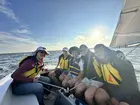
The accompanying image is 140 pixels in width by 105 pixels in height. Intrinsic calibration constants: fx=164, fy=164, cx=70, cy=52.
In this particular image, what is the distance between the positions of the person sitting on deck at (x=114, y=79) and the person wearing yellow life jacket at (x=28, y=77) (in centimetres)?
83

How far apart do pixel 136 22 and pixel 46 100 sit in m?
1.98

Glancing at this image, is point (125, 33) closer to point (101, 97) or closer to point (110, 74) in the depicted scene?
point (110, 74)

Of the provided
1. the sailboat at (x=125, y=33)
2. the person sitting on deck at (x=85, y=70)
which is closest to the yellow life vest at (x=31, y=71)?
the sailboat at (x=125, y=33)

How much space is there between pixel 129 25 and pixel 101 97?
56.9 inches

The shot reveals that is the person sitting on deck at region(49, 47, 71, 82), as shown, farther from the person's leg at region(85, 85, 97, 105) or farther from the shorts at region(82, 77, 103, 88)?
the person's leg at region(85, 85, 97, 105)

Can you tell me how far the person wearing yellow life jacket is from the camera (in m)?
2.20

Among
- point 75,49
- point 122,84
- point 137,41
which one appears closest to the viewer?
point 122,84

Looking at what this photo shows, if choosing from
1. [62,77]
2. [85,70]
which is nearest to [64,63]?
[62,77]

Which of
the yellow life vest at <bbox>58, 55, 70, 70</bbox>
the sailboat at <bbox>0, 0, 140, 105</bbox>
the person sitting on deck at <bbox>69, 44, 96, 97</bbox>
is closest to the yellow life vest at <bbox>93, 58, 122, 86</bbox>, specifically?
the person sitting on deck at <bbox>69, 44, 96, 97</bbox>

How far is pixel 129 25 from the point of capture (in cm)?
273

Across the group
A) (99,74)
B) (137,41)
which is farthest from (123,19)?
(99,74)

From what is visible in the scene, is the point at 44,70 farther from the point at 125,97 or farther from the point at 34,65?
the point at 125,97

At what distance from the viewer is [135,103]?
1.65 metres

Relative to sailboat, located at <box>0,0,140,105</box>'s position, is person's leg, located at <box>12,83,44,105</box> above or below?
below
